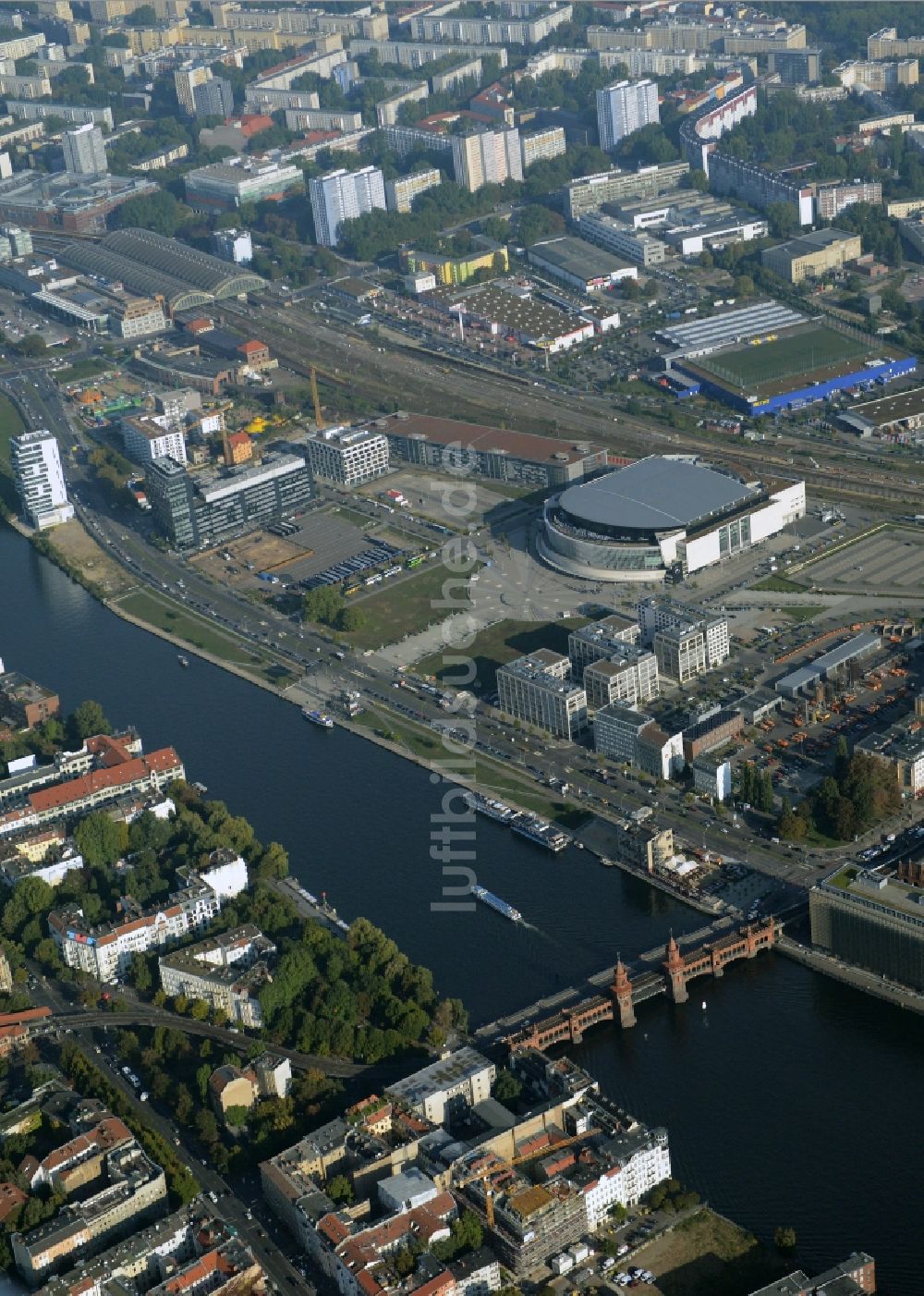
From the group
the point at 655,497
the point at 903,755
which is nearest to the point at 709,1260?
the point at 903,755

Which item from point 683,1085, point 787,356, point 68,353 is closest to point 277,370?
point 68,353

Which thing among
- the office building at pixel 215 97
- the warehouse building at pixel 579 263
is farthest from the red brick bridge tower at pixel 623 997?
the office building at pixel 215 97

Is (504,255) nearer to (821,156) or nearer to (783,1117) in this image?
(821,156)

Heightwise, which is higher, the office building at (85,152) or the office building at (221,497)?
the office building at (85,152)

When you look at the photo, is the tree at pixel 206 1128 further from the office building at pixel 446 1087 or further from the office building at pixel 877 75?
the office building at pixel 877 75

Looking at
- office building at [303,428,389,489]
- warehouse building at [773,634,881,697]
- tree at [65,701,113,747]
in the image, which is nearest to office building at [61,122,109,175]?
office building at [303,428,389,489]
